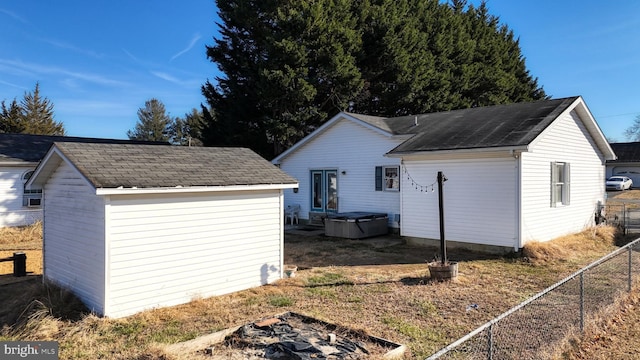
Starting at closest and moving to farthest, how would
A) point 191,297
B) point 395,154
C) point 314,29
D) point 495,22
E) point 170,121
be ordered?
point 191,297 < point 395,154 < point 314,29 < point 495,22 < point 170,121

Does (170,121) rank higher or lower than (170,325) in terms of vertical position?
higher

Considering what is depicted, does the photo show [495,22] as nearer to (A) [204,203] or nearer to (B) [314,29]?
(B) [314,29]

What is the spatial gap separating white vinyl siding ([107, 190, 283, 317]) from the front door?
9049 millimetres

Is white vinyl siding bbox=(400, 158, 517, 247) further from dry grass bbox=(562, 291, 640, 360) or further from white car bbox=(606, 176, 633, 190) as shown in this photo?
white car bbox=(606, 176, 633, 190)

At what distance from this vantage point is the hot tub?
15.3 m

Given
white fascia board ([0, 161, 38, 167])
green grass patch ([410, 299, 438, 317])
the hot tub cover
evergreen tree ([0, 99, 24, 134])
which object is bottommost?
green grass patch ([410, 299, 438, 317])

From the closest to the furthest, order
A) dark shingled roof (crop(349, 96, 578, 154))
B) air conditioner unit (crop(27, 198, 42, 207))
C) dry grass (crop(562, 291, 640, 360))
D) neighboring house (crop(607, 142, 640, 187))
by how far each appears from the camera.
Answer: dry grass (crop(562, 291, 640, 360)) → dark shingled roof (crop(349, 96, 578, 154)) → air conditioner unit (crop(27, 198, 42, 207)) → neighboring house (crop(607, 142, 640, 187))

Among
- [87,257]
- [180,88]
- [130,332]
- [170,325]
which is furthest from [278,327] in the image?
[180,88]

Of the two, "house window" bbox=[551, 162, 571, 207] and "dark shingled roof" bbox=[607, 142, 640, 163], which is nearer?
"house window" bbox=[551, 162, 571, 207]

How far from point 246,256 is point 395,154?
710 centimetres

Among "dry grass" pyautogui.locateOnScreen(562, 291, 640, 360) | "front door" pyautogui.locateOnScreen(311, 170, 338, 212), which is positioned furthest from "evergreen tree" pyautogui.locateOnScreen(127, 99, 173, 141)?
"dry grass" pyautogui.locateOnScreen(562, 291, 640, 360)

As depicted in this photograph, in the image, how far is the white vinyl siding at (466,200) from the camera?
11656 millimetres

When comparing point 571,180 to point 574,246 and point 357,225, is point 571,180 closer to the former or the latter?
point 574,246

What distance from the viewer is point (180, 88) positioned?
134 ft
